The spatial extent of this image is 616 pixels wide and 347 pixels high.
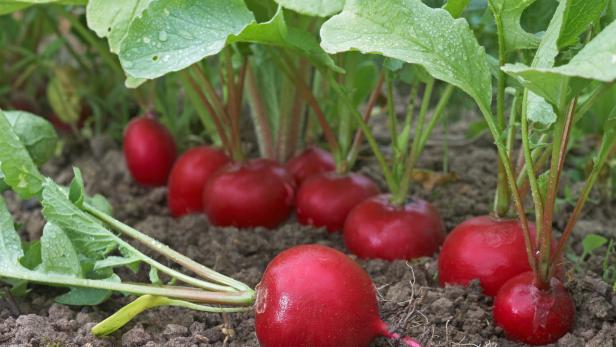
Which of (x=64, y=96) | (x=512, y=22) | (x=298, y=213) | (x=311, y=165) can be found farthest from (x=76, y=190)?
(x=64, y=96)

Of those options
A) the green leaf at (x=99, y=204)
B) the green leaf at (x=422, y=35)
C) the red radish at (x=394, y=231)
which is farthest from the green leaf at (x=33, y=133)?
the green leaf at (x=422, y=35)

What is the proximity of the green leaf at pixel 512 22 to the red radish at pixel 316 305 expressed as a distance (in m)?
0.40

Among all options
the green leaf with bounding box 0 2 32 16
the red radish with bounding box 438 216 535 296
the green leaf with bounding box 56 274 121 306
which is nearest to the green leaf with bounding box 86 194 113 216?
the green leaf with bounding box 56 274 121 306

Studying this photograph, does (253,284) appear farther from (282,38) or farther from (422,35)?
(422,35)

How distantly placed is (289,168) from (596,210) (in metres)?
0.70

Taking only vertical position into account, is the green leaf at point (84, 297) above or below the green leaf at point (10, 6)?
below

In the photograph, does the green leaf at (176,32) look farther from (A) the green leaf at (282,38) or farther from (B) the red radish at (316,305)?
(B) the red radish at (316,305)

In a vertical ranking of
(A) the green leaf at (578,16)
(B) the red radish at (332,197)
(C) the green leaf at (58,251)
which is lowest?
(B) the red radish at (332,197)

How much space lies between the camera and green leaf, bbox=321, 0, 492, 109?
111 cm

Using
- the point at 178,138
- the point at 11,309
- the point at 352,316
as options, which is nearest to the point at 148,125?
the point at 178,138

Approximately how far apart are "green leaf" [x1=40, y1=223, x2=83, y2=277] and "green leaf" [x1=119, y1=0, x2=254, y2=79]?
28 centimetres

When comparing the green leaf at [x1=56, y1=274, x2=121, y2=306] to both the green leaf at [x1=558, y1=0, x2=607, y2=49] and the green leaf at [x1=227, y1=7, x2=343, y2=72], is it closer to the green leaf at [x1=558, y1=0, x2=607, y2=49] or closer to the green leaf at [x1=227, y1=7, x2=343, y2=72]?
the green leaf at [x1=227, y1=7, x2=343, y2=72]

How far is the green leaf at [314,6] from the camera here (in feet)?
4.00

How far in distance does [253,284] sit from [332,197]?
0.32m
